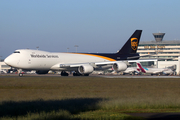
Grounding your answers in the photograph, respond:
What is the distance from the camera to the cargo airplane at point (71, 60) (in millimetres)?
51031

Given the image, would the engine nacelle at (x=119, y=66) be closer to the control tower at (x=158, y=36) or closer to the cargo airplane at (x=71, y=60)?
the cargo airplane at (x=71, y=60)

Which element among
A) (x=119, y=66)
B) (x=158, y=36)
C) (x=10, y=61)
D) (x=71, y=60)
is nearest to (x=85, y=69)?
(x=71, y=60)

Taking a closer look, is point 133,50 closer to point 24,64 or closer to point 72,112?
point 24,64

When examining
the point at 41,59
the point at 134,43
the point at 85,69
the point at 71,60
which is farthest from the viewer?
the point at 134,43

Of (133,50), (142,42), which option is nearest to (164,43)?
(142,42)

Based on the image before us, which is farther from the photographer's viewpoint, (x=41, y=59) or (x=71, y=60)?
(x=71, y=60)

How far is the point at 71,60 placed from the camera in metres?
57.7

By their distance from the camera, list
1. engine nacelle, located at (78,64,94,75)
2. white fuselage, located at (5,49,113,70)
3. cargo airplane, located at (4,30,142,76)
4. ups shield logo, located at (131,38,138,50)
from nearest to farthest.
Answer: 1. white fuselage, located at (5,49,113,70)
2. cargo airplane, located at (4,30,142,76)
3. engine nacelle, located at (78,64,94,75)
4. ups shield logo, located at (131,38,138,50)

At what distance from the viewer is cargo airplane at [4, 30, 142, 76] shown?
51.0m

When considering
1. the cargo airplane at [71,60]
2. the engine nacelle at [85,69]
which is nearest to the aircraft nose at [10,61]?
the cargo airplane at [71,60]

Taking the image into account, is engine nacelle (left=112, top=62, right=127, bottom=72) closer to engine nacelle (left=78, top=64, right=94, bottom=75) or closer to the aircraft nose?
engine nacelle (left=78, top=64, right=94, bottom=75)

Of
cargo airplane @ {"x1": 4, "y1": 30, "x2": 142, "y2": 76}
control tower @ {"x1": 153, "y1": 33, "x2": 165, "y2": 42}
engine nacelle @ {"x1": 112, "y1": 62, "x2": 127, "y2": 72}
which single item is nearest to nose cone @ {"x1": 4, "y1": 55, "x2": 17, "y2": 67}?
cargo airplane @ {"x1": 4, "y1": 30, "x2": 142, "y2": 76}

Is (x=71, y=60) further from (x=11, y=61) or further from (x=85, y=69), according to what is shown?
(x=11, y=61)

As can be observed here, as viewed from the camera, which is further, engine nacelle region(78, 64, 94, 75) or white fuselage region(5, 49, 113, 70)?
engine nacelle region(78, 64, 94, 75)
